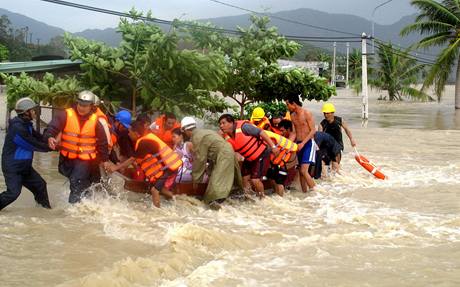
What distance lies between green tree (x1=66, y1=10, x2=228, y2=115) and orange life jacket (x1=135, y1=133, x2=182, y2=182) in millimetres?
3986

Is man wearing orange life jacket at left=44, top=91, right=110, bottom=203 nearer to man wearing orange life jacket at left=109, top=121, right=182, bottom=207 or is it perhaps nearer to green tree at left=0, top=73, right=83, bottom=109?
man wearing orange life jacket at left=109, top=121, right=182, bottom=207

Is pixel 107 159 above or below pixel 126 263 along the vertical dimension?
above

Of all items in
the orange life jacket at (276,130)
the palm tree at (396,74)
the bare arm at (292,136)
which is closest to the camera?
the bare arm at (292,136)

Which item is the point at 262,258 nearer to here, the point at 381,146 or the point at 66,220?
the point at 66,220

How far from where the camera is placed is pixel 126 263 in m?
5.20

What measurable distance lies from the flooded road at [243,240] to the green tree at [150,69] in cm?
300

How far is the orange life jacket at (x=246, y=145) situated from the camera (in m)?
7.82

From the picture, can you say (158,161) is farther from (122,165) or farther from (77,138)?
(77,138)

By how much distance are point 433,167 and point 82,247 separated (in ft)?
28.9

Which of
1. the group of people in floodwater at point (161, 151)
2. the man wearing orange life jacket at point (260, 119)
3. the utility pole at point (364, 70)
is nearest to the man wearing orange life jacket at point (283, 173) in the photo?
the group of people in floodwater at point (161, 151)

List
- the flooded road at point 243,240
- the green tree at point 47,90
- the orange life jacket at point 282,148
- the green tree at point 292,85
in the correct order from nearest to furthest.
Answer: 1. the flooded road at point 243,240
2. the orange life jacket at point 282,148
3. the green tree at point 47,90
4. the green tree at point 292,85

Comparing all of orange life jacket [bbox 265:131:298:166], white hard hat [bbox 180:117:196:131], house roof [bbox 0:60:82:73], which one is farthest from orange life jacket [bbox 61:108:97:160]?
house roof [bbox 0:60:82:73]

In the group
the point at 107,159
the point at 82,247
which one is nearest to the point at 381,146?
the point at 107,159

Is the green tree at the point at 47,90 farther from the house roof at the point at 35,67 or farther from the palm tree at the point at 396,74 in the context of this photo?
the palm tree at the point at 396,74
